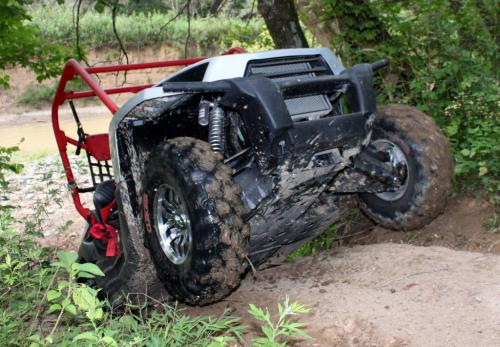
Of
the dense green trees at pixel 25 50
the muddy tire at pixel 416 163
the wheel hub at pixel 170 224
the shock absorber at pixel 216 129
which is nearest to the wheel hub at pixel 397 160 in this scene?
the muddy tire at pixel 416 163

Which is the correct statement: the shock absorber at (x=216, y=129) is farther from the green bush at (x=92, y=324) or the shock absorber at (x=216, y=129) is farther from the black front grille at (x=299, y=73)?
the green bush at (x=92, y=324)

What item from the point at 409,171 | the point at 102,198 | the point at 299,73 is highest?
the point at 299,73

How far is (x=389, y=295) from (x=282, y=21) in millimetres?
3286

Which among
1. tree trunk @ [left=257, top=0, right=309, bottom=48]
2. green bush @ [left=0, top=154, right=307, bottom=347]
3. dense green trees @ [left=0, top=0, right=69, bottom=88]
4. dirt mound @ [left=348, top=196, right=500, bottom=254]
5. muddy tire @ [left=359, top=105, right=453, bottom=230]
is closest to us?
green bush @ [left=0, top=154, right=307, bottom=347]

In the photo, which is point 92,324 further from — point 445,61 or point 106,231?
point 445,61

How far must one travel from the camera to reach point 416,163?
3395mm

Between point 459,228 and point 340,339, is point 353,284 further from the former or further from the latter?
point 459,228

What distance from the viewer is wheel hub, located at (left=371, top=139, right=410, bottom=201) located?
3506mm

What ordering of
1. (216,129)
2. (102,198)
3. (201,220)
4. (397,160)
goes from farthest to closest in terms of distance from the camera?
1. (102,198)
2. (397,160)
3. (216,129)
4. (201,220)

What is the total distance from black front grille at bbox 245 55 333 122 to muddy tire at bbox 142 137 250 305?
0.52m

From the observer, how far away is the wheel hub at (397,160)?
11.5ft

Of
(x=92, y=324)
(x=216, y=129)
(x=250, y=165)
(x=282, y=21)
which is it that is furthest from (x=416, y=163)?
(x=282, y=21)

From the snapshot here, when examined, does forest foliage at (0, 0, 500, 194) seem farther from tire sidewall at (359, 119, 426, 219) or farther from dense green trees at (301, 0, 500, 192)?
tire sidewall at (359, 119, 426, 219)

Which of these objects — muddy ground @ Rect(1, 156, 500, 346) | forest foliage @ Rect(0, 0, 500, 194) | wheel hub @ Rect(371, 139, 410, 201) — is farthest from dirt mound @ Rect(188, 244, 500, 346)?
forest foliage @ Rect(0, 0, 500, 194)
